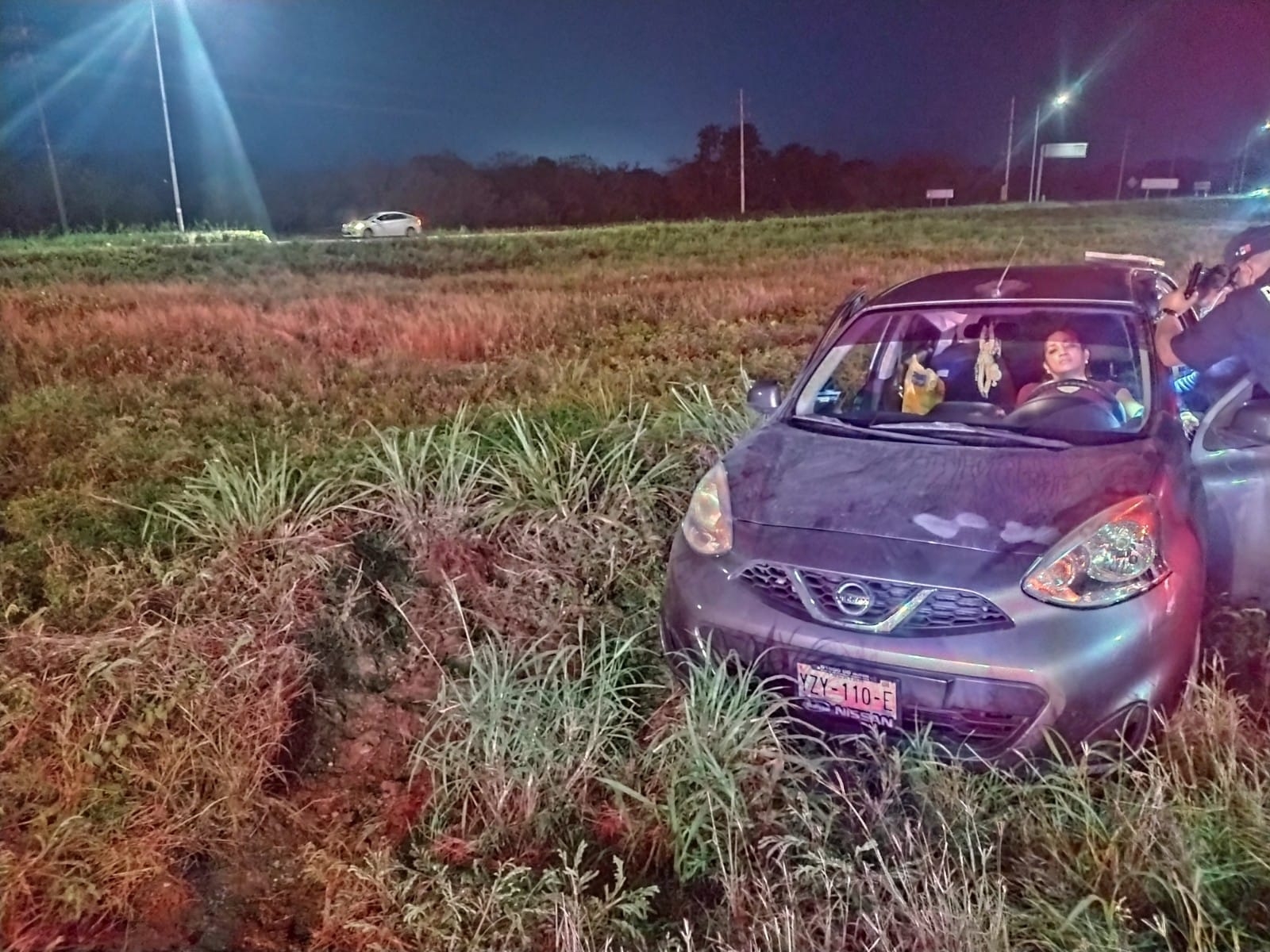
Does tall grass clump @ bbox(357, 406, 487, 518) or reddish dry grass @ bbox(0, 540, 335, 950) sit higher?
tall grass clump @ bbox(357, 406, 487, 518)

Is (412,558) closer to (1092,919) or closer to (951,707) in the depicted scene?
(951,707)

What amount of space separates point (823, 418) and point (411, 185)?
35.5 meters

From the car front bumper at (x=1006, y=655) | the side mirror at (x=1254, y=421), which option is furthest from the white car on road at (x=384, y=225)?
the car front bumper at (x=1006, y=655)

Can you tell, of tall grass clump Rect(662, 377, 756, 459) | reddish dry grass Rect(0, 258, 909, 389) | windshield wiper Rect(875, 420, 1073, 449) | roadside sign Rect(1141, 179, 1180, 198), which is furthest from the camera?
roadside sign Rect(1141, 179, 1180, 198)

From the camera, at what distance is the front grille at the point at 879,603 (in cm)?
228

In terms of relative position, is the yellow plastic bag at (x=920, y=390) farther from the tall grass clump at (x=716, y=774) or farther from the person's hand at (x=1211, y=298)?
the tall grass clump at (x=716, y=774)

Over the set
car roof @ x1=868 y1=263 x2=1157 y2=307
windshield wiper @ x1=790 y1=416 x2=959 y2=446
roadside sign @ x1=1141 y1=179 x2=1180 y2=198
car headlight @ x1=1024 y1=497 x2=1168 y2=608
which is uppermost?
roadside sign @ x1=1141 y1=179 x2=1180 y2=198

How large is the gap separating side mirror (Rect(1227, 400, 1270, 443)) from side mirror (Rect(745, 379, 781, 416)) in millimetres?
1543

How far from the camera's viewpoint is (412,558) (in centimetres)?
368

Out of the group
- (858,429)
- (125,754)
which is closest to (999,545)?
(858,429)

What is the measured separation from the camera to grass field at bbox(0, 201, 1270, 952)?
2107 millimetres

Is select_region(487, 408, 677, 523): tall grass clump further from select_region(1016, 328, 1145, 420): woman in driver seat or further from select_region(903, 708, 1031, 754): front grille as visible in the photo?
select_region(903, 708, 1031, 754): front grille

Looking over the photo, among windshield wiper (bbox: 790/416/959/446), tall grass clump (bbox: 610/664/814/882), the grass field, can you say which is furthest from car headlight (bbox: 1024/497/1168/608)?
tall grass clump (bbox: 610/664/814/882)

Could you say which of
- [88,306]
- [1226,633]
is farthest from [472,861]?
[88,306]
